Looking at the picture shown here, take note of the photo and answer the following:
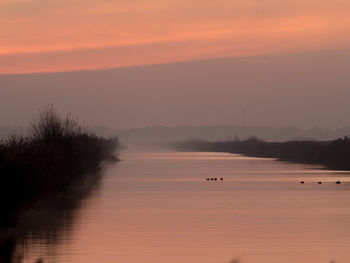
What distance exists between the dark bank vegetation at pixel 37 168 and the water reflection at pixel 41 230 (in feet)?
1.67

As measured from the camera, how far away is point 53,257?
2241 centimetres

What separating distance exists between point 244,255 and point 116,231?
6.57 m

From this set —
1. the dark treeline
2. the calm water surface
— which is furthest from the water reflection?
the dark treeline

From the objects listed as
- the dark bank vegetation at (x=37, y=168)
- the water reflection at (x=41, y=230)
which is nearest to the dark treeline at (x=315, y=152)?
the dark bank vegetation at (x=37, y=168)

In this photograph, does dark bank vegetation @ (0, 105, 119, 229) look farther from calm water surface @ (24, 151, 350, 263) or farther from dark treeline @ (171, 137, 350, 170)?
dark treeline @ (171, 137, 350, 170)

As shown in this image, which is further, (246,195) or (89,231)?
(246,195)

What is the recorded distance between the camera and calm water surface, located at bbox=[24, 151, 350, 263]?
75.3 feet

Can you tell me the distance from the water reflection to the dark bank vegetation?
1.67ft

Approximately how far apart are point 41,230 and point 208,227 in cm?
489

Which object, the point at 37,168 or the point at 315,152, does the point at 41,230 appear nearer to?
the point at 37,168

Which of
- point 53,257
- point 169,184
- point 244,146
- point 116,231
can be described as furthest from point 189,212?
point 244,146

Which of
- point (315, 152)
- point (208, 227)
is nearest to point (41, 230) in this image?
point (208, 227)

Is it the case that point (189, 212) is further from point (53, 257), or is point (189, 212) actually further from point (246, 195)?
point (53, 257)

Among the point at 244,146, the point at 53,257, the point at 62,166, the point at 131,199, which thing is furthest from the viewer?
the point at 244,146
